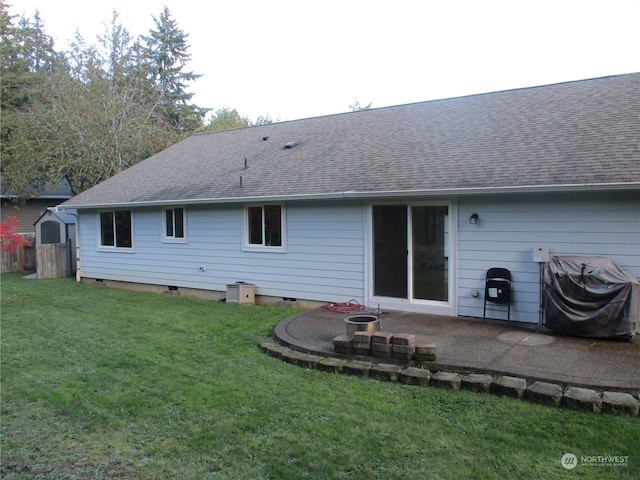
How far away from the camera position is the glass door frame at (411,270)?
787 centimetres

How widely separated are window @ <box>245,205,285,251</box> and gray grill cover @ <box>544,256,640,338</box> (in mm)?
5200

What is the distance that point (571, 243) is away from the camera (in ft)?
22.7

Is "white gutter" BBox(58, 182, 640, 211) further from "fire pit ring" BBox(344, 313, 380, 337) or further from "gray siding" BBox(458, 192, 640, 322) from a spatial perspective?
"fire pit ring" BBox(344, 313, 380, 337)

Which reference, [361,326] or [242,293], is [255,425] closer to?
[361,326]

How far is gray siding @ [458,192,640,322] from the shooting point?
6.57 metres

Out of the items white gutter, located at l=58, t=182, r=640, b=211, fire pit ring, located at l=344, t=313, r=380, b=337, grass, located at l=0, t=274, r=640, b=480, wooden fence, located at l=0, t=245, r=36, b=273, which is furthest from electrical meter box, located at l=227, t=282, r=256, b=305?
wooden fence, located at l=0, t=245, r=36, b=273

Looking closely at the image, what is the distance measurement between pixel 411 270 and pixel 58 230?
44.7ft

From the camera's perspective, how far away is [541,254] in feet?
23.0

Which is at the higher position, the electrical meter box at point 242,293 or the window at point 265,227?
the window at point 265,227

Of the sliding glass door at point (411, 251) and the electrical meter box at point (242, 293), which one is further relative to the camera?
the electrical meter box at point (242, 293)

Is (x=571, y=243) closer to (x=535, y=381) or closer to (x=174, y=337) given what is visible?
(x=535, y=381)

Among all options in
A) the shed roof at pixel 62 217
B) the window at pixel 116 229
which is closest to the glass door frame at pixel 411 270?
the window at pixel 116 229

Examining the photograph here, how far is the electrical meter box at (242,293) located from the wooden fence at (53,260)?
8438 mm

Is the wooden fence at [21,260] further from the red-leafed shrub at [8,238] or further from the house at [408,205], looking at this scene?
the house at [408,205]
